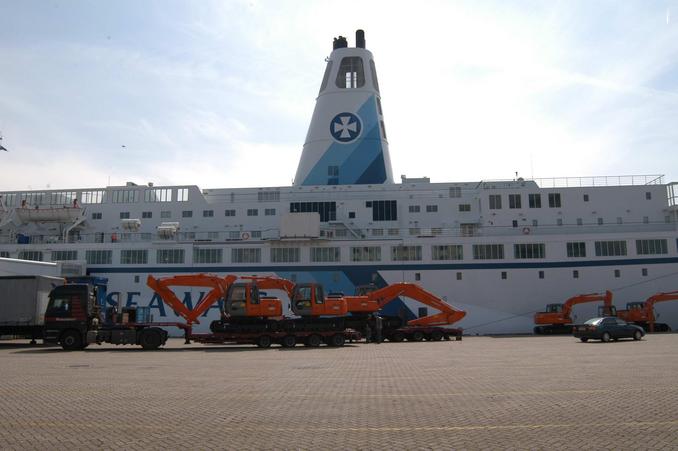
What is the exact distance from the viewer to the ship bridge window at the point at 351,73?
44.8 meters

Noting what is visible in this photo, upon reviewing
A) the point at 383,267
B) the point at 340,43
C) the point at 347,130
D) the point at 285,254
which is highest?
the point at 340,43

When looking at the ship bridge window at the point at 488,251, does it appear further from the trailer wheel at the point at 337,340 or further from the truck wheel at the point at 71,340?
the truck wheel at the point at 71,340

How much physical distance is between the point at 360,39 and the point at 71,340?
32.4 m

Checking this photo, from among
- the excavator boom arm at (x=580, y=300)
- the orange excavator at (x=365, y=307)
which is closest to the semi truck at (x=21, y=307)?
the orange excavator at (x=365, y=307)

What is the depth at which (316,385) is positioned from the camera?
1248 centimetres

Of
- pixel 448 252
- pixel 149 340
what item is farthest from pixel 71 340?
pixel 448 252

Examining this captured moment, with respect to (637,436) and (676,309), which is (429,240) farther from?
(637,436)

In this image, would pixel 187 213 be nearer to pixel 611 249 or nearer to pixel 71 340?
pixel 71 340

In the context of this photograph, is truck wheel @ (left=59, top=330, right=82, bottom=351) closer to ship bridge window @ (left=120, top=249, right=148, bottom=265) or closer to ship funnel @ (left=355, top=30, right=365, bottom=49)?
ship bridge window @ (left=120, top=249, right=148, bottom=265)

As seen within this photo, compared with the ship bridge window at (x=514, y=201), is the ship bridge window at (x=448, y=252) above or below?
below

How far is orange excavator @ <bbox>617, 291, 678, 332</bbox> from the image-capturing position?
112ft

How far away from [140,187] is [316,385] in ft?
118

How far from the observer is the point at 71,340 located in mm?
24578

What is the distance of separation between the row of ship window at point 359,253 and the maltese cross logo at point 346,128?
31.6ft
